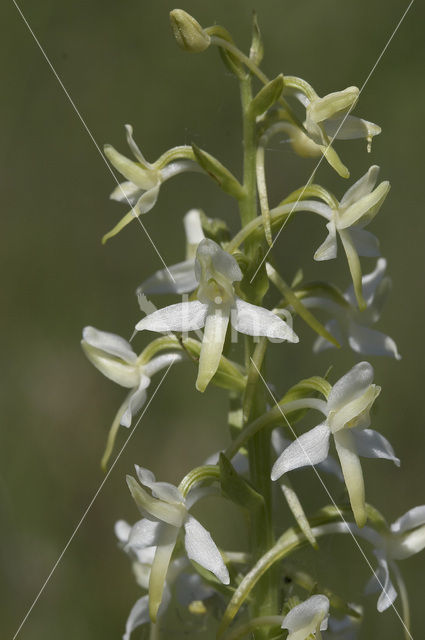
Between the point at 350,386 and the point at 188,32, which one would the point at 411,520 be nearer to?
the point at 350,386

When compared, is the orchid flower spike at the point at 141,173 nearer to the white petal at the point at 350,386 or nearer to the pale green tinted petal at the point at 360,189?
the pale green tinted petal at the point at 360,189

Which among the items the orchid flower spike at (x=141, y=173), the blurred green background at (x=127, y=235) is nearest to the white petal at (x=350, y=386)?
the orchid flower spike at (x=141, y=173)

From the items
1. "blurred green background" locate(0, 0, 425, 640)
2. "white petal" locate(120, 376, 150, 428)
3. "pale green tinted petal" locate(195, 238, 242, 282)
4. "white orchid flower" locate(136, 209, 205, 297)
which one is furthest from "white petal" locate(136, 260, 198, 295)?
"blurred green background" locate(0, 0, 425, 640)

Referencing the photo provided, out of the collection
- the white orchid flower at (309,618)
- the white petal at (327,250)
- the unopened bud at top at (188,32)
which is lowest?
the white orchid flower at (309,618)

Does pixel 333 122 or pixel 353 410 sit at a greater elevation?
pixel 333 122

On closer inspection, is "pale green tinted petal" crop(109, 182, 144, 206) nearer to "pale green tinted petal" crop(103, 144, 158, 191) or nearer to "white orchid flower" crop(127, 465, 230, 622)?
"pale green tinted petal" crop(103, 144, 158, 191)

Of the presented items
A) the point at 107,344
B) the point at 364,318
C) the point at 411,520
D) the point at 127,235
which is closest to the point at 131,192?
the point at 107,344

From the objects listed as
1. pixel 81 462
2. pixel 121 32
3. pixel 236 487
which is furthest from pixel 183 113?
pixel 236 487
